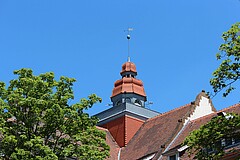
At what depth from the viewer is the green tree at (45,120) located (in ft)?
92.8

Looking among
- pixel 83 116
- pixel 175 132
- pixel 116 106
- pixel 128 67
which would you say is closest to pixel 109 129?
pixel 116 106

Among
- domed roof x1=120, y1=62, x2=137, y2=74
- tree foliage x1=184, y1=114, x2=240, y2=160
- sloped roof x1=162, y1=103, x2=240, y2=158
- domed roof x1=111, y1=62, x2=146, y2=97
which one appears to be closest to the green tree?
tree foliage x1=184, y1=114, x2=240, y2=160

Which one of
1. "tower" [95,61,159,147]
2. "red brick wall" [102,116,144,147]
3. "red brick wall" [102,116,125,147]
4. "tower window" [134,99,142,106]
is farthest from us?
"tower window" [134,99,142,106]

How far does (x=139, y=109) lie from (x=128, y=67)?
209 inches

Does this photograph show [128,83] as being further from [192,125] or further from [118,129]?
[192,125]

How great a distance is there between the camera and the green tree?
2828cm

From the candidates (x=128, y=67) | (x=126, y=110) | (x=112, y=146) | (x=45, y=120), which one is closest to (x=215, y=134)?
(x=45, y=120)

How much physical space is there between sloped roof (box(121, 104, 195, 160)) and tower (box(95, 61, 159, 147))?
122 centimetres

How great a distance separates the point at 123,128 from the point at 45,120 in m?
19.5

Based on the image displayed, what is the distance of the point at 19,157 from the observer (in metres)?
27.3

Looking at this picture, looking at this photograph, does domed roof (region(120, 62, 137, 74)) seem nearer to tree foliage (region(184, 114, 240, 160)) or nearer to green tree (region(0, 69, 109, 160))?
green tree (region(0, 69, 109, 160))

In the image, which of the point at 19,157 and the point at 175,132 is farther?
the point at 175,132

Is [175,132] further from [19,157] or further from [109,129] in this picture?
[19,157]

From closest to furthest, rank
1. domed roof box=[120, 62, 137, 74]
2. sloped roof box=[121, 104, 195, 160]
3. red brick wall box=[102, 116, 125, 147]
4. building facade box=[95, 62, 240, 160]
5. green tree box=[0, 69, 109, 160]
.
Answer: green tree box=[0, 69, 109, 160] < building facade box=[95, 62, 240, 160] < sloped roof box=[121, 104, 195, 160] < red brick wall box=[102, 116, 125, 147] < domed roof box=[120, 62, 137, 74]
